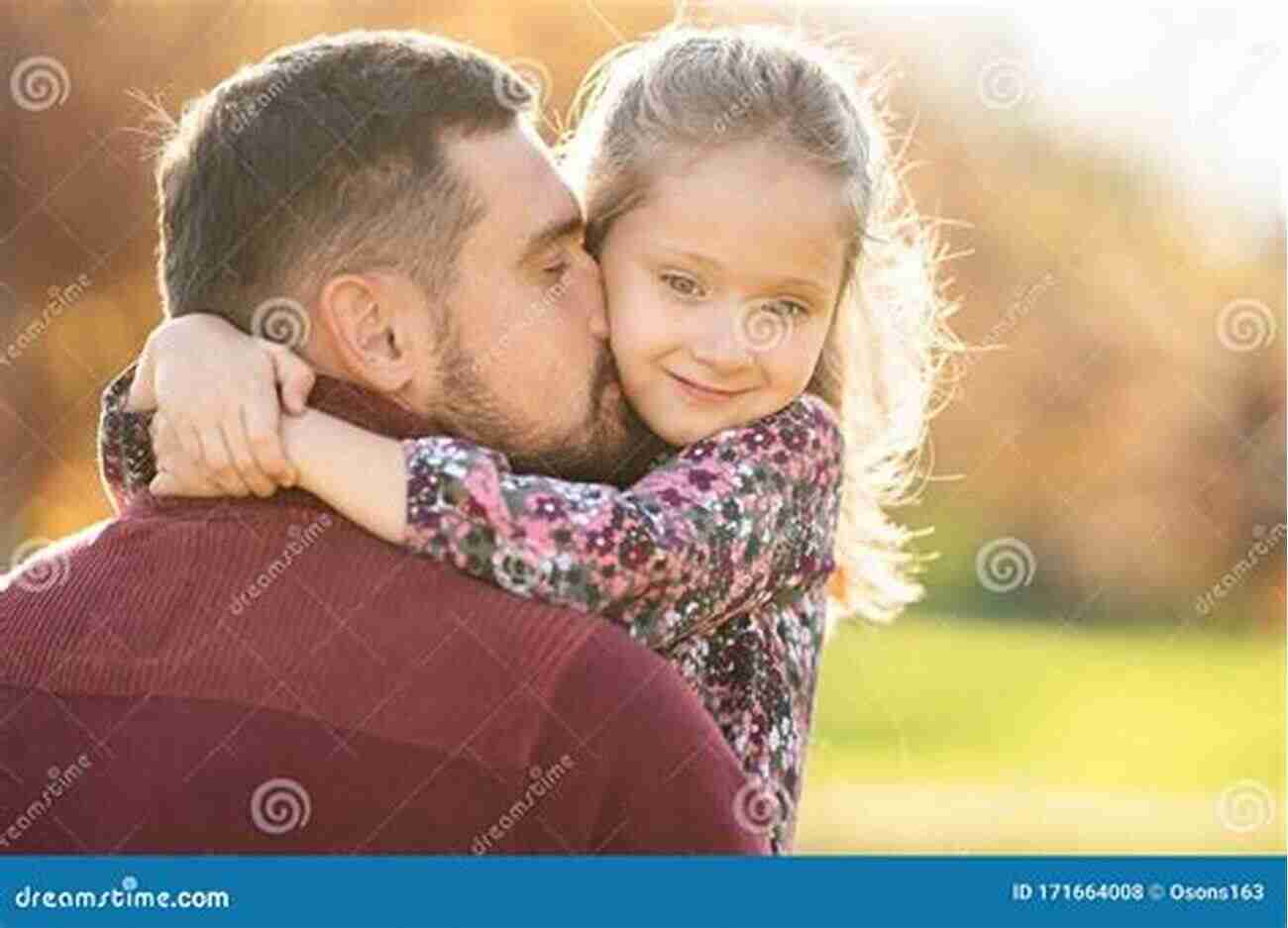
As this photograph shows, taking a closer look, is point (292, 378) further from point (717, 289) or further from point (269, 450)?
point (717, 289)

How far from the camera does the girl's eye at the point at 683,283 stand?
11.1 feet

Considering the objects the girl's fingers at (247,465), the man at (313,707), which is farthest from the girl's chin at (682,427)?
the girl's fingers at (247,465)

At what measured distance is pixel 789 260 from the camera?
338cm

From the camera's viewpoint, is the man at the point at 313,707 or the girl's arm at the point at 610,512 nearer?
the man at the point at 313,707

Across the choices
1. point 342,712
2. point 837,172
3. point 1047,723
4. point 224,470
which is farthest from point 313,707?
point 1047,723

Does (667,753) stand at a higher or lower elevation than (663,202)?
lower

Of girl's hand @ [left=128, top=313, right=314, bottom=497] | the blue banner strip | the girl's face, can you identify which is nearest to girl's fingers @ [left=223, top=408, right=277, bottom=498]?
girl's hand @ [left=128, top=313, right=314, bottom=497]

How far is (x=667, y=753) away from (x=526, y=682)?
16cm

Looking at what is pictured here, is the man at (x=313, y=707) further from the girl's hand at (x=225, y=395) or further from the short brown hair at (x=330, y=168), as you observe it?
the short brown hair at (x=330, y=168)

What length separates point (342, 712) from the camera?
8.16 feet

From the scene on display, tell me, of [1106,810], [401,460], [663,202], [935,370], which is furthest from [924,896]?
[1106,810]

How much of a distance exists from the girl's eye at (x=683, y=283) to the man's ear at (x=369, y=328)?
1.88ft

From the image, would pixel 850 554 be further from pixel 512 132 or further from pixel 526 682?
pixel 526 682

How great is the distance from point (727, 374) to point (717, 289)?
0.40 ft
